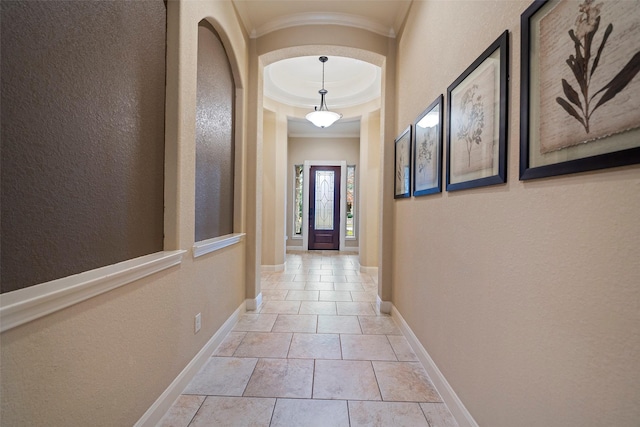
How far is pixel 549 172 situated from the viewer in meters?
0.87

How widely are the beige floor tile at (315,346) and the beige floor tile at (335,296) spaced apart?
103 centimetres

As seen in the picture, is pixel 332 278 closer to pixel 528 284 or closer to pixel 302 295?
pixel 302 295

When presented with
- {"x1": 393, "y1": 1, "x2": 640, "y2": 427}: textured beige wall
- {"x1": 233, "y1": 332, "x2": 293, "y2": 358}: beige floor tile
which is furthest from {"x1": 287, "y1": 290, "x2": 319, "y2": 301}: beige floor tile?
{"x1": 393, "y1": 1, "x2": 640, "y2": 427}: textured beige wall

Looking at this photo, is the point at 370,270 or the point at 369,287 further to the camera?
the point at 370,270

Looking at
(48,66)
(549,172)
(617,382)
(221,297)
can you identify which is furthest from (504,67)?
(221,297)

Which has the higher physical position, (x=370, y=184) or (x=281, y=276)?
(x=370, y=184)

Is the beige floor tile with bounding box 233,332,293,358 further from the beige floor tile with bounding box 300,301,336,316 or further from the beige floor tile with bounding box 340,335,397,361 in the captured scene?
the beige floor tile with bounding box 300,301,336,316

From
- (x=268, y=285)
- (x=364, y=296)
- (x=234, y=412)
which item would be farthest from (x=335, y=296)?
(x=234, y=412)

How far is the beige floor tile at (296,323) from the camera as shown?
2600 mm

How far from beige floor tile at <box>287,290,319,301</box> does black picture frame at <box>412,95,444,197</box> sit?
2.02 metres

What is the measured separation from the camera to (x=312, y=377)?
1.86 meters

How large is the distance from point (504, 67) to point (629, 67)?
1.73 feet

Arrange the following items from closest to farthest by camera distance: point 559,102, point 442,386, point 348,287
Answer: point 559,102, point 442,386, point 348,287

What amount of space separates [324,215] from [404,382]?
5.85m
